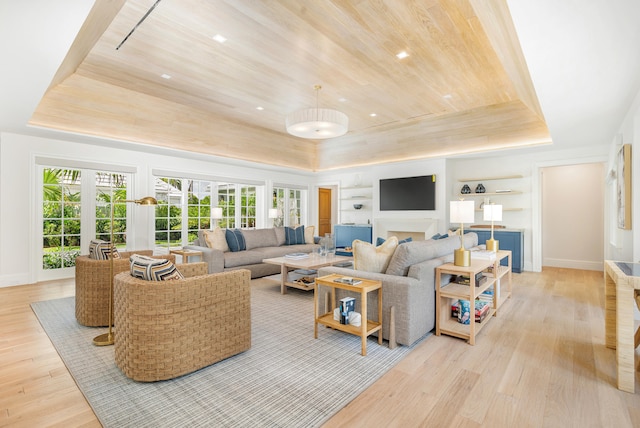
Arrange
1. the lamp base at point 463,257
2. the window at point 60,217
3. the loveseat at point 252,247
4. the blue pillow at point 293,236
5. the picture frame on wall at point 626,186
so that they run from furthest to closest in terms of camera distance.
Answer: the blue pillow at point 293,236 → the window at point 60,217 → the loveseat at point 252,247 → the picture frame on wall at point 626,186 → the lamp base at point 463,257

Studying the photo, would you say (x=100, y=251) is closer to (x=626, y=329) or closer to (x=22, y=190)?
(x=22, y=190)

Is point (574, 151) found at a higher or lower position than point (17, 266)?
higher

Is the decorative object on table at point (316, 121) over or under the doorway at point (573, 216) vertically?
over

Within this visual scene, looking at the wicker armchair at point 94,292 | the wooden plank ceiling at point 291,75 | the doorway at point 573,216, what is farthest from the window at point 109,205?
the doorway at point 573,216

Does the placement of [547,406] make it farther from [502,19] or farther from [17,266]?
[17,266]

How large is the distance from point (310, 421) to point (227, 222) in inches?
255

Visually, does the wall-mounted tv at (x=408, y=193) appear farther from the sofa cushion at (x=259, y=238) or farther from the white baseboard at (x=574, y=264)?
the sofa cushion at (x=259, y=238)

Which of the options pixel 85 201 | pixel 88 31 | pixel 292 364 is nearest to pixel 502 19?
pixel 292 364

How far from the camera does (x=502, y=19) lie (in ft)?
9.05

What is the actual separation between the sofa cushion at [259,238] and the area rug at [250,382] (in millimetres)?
3059

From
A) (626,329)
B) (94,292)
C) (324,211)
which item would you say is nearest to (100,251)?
(94,292)

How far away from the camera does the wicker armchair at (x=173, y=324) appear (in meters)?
2.11

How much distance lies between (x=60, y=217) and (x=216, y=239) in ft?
8.71

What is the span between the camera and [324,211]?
1063 centimetres
